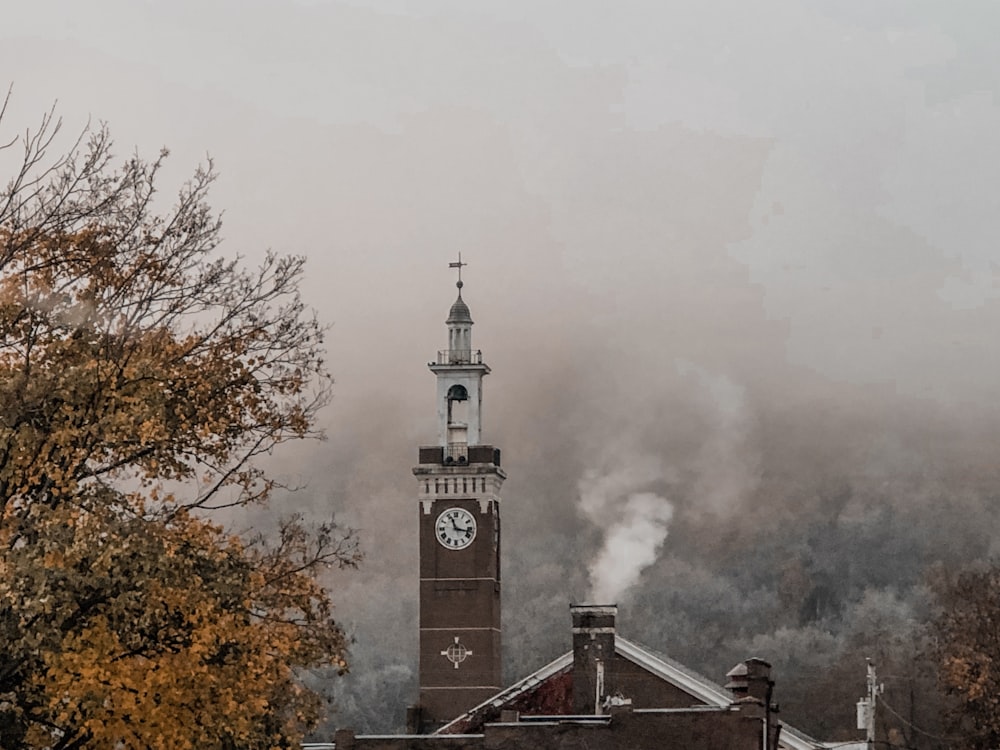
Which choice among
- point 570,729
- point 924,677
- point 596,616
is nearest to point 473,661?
point 924,677

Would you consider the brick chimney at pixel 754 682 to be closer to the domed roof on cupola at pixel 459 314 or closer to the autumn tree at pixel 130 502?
the autumn tree at pixel 130 502

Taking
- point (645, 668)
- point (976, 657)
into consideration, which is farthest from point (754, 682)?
point (976, 657)

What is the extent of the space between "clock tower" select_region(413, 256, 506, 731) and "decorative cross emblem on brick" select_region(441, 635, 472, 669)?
0.16 ft

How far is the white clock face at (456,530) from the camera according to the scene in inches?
3878

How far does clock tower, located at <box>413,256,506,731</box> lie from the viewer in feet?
311

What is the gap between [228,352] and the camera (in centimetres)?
3123

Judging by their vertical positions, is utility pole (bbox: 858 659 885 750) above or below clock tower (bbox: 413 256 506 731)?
below

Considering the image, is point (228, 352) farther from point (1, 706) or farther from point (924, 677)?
point (924, 677)

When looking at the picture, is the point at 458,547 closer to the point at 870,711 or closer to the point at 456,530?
the point at 456,530

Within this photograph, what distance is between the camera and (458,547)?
98438mm

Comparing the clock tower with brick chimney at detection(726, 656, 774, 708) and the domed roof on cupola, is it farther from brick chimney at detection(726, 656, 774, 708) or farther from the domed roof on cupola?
brick chimney at detection(726, 656, 774, 708)

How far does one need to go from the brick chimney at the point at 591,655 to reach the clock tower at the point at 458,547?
128 feet

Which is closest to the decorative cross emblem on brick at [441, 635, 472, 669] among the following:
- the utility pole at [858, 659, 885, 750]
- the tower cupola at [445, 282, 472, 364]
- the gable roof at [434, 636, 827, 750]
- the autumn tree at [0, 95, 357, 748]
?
the tower cupola at [445, 282, 472, 364]

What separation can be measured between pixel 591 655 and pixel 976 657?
16532mm
